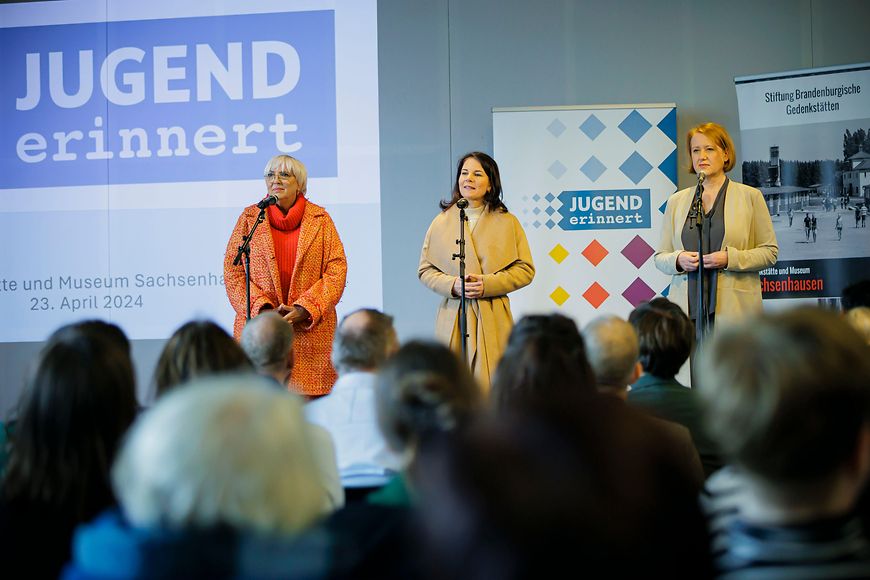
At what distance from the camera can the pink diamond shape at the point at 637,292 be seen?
6.15 metres

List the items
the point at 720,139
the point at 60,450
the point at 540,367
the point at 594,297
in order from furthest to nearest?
A: the point at 594,297 < the point at 720,139 < the point at 540,367 < the point at 60,450

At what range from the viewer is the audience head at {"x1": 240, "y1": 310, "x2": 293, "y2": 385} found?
293cm

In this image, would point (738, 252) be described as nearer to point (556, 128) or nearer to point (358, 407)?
point (556, 128)

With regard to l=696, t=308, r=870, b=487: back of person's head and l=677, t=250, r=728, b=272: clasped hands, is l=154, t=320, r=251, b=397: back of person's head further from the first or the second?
l=677, t=250, r=728, b=272: clasped hands

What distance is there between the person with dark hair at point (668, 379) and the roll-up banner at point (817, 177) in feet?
10.4

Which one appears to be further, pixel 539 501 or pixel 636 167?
pixel 636 167

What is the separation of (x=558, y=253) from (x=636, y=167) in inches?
29.9

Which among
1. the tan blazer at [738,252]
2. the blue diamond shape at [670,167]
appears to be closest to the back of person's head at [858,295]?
the tan blazer at [738,252]

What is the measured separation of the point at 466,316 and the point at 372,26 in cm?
277

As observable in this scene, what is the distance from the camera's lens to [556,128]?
20.4ft

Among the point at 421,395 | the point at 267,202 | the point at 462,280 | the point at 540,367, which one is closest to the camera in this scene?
the point at 421,395

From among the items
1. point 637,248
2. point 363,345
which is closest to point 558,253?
point 637,248

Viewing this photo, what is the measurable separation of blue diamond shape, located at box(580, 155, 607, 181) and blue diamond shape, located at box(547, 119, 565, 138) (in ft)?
0.88

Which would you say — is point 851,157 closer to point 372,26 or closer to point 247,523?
point 372,26
